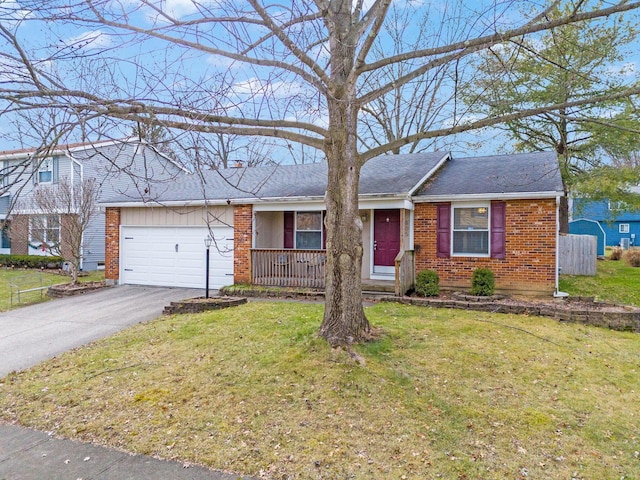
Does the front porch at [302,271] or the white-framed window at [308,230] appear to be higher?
the white-framed window at [308,230]

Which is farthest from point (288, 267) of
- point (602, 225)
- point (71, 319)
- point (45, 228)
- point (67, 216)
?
point (602, 225)

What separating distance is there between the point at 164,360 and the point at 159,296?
6.31 m

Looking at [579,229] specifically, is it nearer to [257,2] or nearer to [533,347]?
[533,347]

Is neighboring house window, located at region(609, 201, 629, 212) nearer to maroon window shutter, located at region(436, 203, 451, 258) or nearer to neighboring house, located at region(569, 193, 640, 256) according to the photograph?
neighboring house, located at region(569, 193, 640, 256)

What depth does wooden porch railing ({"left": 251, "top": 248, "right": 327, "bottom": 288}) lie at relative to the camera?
452 inches

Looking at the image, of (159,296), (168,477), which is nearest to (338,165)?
(168,477)

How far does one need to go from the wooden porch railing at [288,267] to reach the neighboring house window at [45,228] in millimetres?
8498

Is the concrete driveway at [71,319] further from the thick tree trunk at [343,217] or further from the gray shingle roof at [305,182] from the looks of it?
the thick tree trunk at [343,217]

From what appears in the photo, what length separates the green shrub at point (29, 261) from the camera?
63.2 feet

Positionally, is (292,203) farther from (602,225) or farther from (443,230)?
(602,225)

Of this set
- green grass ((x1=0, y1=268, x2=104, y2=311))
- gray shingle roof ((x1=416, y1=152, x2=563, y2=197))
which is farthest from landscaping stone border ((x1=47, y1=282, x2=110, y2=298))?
gray shingle roof ((x1=416, y1=152, x2=563, y2=197))

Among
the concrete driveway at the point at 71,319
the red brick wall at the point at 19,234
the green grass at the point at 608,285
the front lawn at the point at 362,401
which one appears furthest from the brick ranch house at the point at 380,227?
the red brick wall at the point at 19,234

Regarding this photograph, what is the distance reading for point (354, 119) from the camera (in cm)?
641

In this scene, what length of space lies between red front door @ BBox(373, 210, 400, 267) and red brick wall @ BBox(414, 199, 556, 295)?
1789 mm
